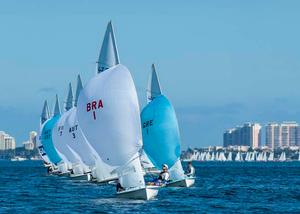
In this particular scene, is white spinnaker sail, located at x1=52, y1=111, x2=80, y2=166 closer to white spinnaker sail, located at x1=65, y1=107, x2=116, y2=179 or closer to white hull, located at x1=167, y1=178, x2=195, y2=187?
white spinnaker sail, located at x1=65, y1=107, x2=116, y2=179

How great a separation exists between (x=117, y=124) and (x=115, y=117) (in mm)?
489

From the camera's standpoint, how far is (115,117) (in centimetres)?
6469

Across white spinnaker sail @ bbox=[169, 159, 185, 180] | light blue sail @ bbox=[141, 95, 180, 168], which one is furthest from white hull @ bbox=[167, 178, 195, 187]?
light blue sail @ bbox=[141, 95, 180, 168]

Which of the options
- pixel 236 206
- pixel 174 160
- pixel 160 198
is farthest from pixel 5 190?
pixel 236 206

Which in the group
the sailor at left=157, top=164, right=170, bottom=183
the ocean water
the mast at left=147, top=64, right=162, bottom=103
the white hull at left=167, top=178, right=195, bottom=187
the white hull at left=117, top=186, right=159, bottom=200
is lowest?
the ocean water

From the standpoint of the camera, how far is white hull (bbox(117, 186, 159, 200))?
65.7 m

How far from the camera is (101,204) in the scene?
65188mm

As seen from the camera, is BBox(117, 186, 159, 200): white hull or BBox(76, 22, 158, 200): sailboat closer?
BBox(76, 22, 158, 200): sailboat

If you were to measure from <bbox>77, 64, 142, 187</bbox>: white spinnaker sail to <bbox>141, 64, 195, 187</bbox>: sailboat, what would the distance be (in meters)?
16.5

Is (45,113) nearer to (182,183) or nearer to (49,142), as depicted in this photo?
(49,142)

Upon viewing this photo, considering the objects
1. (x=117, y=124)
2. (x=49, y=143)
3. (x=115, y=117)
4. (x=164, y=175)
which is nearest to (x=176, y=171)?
(x=164, y=175)

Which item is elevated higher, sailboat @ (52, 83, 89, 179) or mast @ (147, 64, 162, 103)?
mast @ (147, 64, 162, 103)

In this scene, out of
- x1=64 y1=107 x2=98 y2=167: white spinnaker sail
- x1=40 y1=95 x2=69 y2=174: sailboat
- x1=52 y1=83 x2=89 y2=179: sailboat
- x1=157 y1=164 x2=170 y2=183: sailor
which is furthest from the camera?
x1=40 y1=95 x2=69 y2=174: sailboat

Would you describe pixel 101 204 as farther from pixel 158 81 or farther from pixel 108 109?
pixel 158 81
